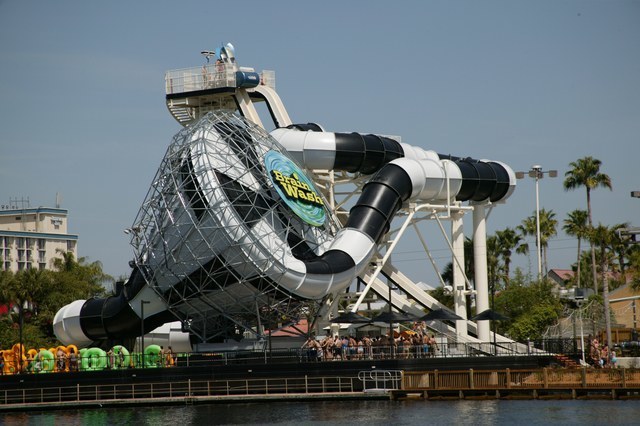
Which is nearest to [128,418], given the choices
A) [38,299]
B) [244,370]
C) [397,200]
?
[244,370]

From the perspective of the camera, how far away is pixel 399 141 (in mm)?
83625

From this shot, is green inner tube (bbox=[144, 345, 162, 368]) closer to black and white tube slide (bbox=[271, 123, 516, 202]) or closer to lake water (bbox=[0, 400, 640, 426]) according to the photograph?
lake water (bbox=[0, 400, 640, 426])

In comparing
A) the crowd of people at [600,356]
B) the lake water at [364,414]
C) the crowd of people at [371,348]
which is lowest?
A: the lake water at [364,414]

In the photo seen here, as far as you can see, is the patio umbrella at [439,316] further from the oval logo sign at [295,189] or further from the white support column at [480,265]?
the oval logo sign at [295,189]

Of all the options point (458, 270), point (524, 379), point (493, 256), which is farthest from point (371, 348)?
point (493, 256)

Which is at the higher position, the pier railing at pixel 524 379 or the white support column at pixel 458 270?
the white support column at pixel 458 270

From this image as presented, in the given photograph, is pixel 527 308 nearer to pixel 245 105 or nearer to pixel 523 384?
pixel 245 105

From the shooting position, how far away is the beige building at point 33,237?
170000mm

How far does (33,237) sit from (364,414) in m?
124

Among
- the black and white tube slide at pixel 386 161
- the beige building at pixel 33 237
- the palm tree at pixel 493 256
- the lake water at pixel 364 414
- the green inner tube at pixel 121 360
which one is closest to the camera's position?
the lake water at pixel 364 414

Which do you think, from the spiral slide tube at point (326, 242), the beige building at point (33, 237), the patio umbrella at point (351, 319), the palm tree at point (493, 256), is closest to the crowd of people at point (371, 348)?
the patio umbrella at point (351, 319)

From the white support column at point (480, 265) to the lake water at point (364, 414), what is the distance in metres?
16.4

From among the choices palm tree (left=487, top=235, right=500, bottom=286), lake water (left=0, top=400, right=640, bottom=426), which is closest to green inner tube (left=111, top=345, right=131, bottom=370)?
lake water (left=0, top=400, right=640, bottom=426)

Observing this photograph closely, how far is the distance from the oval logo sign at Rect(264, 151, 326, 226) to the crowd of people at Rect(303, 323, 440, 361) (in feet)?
26.3
